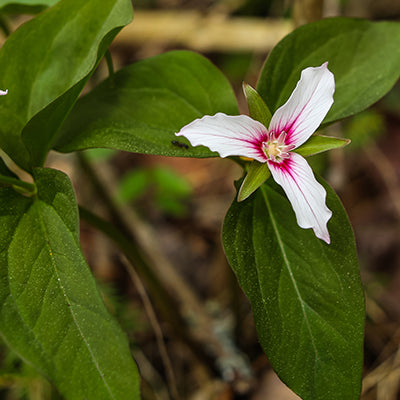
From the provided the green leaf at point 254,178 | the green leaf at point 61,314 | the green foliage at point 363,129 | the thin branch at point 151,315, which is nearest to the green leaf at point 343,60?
the green leaf at point 254,178

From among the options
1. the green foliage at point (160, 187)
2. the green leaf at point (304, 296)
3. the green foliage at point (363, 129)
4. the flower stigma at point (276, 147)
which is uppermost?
the flower stigma at point (276, 147)

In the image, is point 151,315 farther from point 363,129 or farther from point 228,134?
point 363,129

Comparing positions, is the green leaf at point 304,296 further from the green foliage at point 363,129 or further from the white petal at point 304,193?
the green foliage at point 363,129

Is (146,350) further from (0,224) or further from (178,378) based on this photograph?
(0,224)

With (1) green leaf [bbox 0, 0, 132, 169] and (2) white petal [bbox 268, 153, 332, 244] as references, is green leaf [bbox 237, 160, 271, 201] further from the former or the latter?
(1) green leaf [bbox 0, 0, 132, 169]

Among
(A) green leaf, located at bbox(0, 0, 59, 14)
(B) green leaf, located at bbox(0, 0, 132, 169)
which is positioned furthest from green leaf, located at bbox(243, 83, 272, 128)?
(A) green leaf, located at bbox(0, 0, 59, 14)

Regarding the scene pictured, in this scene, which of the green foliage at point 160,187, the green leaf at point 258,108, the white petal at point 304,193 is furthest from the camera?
the green foliage at point 160,187

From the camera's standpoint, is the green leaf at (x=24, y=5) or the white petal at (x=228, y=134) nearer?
the white petal at (x=228, y=134)

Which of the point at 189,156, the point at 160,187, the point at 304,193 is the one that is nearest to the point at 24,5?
the point at 189,156
